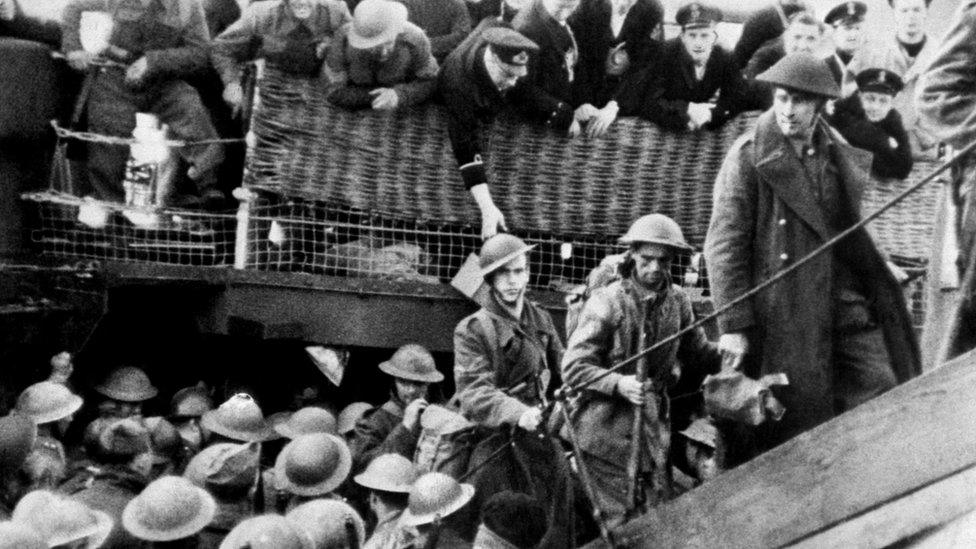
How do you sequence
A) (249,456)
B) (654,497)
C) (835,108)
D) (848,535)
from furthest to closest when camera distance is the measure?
(835,108) → (249,456) → (654,497) → (848,535)

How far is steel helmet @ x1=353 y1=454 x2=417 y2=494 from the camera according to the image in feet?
30.2

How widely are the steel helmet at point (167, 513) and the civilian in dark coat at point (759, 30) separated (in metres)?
5.00

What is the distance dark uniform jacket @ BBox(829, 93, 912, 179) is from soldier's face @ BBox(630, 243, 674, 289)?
2.49 meters

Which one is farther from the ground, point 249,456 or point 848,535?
point 848,535

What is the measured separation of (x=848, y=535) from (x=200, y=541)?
3529 millimetres

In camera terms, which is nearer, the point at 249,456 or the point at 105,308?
the point at 249,456

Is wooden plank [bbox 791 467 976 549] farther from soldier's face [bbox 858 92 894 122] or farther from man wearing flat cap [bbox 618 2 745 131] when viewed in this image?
man wearing flat cap [bbox 618 2 745 131]

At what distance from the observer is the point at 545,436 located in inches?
361

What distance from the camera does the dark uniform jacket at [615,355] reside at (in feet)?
28.5

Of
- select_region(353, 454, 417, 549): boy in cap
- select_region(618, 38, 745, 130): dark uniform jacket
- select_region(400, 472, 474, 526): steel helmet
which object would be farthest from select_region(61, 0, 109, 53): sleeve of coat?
select_region(400, 472, 474, 526): steel helmet

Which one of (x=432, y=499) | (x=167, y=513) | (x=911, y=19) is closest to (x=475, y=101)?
(x=911, y=19)

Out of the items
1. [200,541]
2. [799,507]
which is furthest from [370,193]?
[799,507]

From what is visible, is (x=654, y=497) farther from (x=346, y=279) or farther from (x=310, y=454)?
(x=346, y=279)

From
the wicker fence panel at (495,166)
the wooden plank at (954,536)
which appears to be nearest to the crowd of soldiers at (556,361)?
the wicker fence panel at (495,166)
